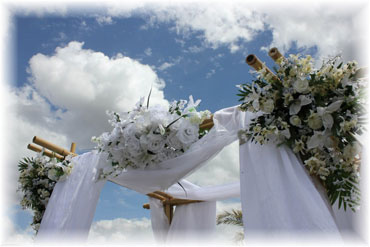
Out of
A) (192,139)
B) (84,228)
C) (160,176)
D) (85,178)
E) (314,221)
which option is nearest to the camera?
(314,221)

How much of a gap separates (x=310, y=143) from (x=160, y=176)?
135 centimetres

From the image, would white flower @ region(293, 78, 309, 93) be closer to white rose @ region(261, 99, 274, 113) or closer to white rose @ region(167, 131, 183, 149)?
white rose @ region(261, 99, 274, 113)

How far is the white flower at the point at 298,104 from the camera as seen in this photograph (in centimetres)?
194

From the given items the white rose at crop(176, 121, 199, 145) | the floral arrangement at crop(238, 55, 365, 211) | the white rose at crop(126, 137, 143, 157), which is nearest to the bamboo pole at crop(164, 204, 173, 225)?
the white rose at crop(126, 137, 143, 157)

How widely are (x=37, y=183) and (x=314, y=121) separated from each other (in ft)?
11.9

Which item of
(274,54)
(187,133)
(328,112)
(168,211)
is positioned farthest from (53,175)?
(328,112)

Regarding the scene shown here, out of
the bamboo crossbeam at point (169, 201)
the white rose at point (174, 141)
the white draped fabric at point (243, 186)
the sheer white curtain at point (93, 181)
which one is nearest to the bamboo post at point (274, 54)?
the white draped fabric at point (243, 186)

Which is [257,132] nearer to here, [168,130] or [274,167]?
[274,167]

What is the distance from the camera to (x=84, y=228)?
314 centimetres

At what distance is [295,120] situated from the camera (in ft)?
6.38

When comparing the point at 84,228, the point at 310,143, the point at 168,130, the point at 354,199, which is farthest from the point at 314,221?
the point at 84,228

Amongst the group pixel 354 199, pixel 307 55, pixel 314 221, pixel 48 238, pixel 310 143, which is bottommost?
pixel 48 238

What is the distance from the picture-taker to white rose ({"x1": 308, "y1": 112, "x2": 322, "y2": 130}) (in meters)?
1.89

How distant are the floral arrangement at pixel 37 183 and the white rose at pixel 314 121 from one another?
3.04 metres
